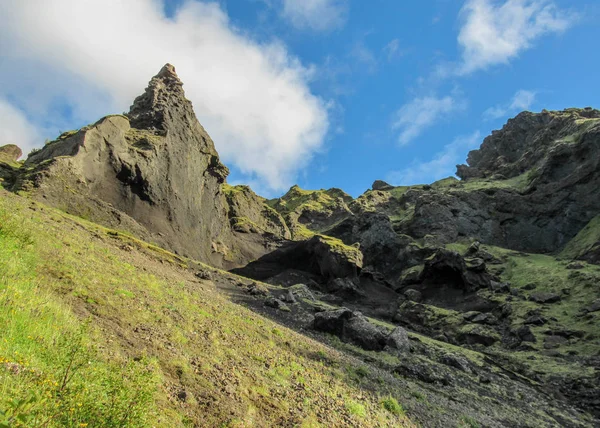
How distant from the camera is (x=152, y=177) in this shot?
246ft

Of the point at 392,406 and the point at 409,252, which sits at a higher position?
the point at 409,252

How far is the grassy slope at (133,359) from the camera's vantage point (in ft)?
24.6

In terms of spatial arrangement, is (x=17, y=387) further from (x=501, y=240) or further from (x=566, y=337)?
(x=501, y=240)

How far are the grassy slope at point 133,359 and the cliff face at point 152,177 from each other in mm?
36505

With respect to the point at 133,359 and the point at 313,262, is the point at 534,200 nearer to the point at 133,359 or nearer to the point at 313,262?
the point at 313,262

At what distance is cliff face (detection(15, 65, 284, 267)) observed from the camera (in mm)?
57500

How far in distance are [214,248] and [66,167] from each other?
42517 mm

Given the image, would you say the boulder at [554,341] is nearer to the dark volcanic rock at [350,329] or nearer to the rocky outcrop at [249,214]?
the dark volcanic rock at [350,329]

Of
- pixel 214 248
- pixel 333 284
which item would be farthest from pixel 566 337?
pixel 214 248

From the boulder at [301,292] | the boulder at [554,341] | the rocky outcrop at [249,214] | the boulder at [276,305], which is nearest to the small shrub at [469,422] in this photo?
the boulder at [276,305]

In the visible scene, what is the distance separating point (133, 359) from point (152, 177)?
228 feet

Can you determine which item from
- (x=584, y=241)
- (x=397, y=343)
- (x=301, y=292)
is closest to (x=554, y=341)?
(x=397, y=343)

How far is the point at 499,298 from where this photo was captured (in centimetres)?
8569

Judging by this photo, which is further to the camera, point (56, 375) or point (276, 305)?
Answer: point (276, 305)
